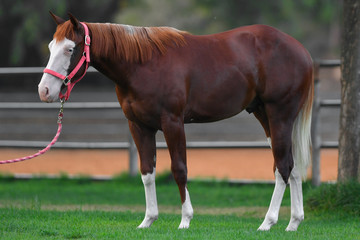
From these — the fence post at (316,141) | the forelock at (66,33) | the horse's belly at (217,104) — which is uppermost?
the forelock at (66,33)

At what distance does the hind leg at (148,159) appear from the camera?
485 centimetres

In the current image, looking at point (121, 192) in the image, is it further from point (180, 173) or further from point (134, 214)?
point (180, 173)

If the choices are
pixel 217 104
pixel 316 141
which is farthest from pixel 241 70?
pixel 316 141

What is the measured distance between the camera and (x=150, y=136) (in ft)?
15.9

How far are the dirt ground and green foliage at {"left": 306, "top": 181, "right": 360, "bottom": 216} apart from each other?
11.8ft

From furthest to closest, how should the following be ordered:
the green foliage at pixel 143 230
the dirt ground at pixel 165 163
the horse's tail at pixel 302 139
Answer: the dirt ground at pixel 165 163
the horse's tail at pixel 302 139
the green foliage at pixel 143 230

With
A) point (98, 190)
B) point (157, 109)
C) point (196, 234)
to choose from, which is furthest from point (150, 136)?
point (98, 190)

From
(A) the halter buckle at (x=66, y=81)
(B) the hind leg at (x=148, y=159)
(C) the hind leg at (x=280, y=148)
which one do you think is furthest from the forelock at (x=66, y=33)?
(C) the hind leg at (x=280, y=148)

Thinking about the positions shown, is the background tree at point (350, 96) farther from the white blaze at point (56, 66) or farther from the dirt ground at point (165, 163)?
the dirt ground at point (165, 163)

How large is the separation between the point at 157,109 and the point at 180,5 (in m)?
18.1

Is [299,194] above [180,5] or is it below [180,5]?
above

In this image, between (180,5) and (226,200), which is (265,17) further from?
(226,200)

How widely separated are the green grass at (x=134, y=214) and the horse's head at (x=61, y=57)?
114 centimetres

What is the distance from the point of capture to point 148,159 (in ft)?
15.9
